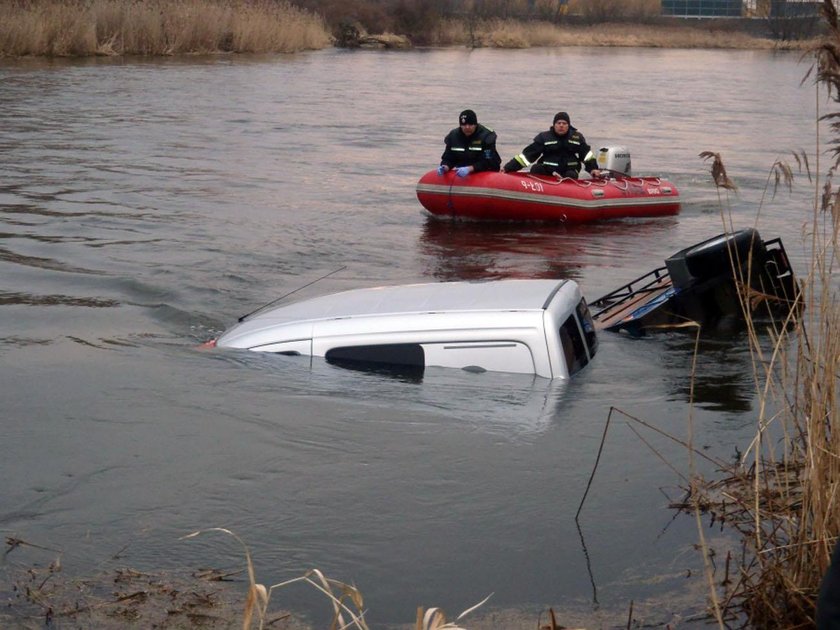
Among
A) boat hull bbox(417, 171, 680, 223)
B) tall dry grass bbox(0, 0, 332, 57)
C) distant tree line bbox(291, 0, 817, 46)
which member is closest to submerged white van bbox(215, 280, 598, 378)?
boat hull bbox(417, 171, 680, 223)

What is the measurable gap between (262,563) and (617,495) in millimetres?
2124

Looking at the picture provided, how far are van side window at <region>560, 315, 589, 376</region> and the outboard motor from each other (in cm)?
1088

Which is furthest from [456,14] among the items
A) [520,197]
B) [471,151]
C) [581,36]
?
[520,197]

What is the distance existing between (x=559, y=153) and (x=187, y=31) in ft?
94.0

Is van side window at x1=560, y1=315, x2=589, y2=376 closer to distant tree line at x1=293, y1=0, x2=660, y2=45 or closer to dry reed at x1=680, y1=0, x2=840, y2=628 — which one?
dry reed at x1=680, y1=0, x2=840, y2=628

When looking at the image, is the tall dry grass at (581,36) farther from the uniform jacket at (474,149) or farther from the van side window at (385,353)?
the van side window at (385,353)

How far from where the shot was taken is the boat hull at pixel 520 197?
57.9 ft

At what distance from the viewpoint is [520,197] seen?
57.9ft

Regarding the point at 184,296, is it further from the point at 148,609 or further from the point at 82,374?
the point at 148,609

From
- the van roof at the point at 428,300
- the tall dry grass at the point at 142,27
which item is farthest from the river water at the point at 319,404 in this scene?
the tall dry grass at the point at 142,27

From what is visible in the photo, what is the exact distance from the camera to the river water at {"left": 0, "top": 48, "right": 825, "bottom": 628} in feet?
19.9

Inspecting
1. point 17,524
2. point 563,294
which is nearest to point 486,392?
point 563,294

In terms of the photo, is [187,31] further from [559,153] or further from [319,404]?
[319,404]

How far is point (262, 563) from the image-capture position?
5910 mm
